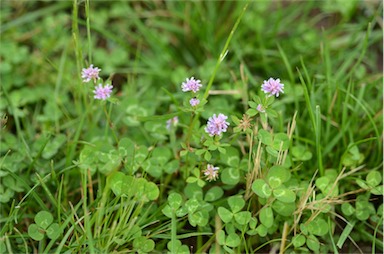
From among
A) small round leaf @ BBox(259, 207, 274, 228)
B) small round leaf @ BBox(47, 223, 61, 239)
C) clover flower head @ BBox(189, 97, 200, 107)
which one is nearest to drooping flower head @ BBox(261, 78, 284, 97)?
Answer: clover flower head @ BBox(189, 97, 200, 107)

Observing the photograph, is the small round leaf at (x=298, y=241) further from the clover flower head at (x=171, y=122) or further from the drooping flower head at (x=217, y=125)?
the clover flower head at (x=171, y=122)

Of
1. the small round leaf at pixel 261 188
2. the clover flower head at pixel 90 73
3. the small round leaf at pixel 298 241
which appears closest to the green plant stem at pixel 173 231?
the small round leaf at pixel 261 188

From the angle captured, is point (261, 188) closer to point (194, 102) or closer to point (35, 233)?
point (194, 102)

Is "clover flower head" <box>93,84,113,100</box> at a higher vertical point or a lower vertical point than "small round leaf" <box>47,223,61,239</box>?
higher

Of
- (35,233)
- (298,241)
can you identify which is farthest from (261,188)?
(35,233)

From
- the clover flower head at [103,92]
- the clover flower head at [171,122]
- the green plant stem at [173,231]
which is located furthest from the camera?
the clover flower head at [171,122]

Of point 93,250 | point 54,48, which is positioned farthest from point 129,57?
point 93,250

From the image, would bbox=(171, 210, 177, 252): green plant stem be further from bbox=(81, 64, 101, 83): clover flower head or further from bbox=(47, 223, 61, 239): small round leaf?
bbox=(81, 64, 101, 83): clover flower head

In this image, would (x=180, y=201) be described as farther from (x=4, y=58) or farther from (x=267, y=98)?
(x=4, y=58)
